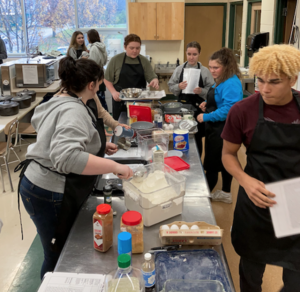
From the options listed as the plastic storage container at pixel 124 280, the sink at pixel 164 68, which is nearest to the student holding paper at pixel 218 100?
the plastic storage container at pixel 124 280

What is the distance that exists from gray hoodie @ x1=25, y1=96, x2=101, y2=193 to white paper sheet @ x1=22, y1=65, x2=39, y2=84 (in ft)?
11.4

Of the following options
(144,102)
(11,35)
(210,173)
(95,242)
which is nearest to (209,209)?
(95,242)

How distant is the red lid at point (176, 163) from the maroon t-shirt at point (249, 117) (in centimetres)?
62

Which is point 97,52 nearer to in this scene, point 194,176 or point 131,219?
point 194,176

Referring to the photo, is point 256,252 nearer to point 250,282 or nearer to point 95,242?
point 250,282

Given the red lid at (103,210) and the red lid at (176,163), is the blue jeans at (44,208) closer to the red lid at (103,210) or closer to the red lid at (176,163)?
the red lid at (103,210)

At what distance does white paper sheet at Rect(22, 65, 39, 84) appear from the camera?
4773mm

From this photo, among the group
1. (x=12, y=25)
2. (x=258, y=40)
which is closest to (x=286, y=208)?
(x=258, y=40)

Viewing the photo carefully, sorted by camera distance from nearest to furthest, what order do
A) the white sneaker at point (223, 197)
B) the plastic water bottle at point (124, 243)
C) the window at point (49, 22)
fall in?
1. the plastic water bottle at point (124, 243)
2. the white sneaker at point (223, 197)
3. the window at point (49, 22)

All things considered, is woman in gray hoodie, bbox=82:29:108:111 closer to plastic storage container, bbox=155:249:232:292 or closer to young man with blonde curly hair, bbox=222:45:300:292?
young man with blonde curly hair, bbox=222:45:300:292

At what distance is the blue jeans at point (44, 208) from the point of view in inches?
64.1

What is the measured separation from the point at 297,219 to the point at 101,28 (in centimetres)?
699

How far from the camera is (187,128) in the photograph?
2.90 m

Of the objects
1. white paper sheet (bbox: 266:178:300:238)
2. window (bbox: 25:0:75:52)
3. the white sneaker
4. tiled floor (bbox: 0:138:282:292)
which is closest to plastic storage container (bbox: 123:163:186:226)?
white paper sheet (bbox: 266:178:300:238)
